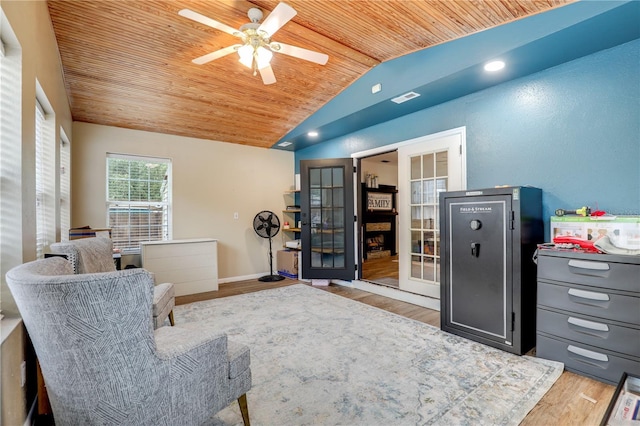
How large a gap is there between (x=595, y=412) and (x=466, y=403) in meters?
0.69

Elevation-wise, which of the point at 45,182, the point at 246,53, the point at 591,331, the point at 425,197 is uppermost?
the point at 246,53

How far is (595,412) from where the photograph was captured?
1.64 m

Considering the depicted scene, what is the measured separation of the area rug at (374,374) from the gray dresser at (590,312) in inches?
6.9

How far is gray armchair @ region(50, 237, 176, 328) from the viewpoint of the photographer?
212 cm

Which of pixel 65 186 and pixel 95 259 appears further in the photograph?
pixel 65 186

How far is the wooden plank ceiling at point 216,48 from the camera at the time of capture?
2.41 m

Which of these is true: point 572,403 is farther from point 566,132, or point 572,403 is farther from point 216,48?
point 216,48

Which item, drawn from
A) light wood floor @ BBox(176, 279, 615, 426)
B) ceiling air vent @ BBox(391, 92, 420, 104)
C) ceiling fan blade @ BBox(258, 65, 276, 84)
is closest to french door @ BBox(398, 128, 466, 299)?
ceiling air vent @ BBox(391, 92, 420, 104)

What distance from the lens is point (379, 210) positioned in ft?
23.6

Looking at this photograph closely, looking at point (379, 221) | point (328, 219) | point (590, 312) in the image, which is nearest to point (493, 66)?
point (590, 312)

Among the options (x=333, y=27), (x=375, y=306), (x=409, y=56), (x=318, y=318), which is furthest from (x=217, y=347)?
(x=409, y=56)

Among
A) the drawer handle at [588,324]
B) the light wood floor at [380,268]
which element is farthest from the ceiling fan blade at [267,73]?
the light wood floor at [380,268]

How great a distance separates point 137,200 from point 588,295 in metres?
5.20

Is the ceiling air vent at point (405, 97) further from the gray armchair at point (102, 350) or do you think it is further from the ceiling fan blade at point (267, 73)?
the gray armchair at point (102, 350)
